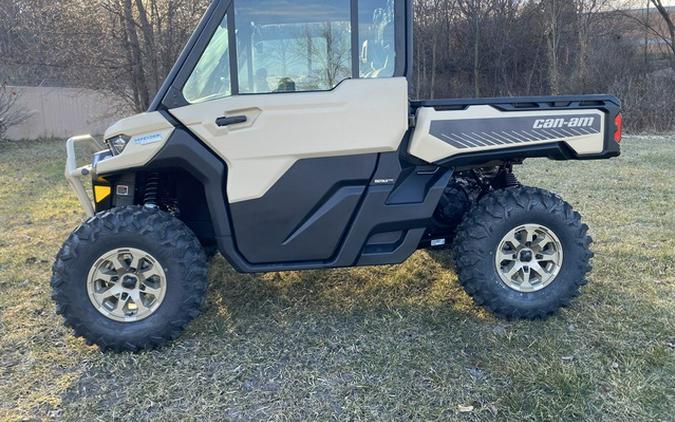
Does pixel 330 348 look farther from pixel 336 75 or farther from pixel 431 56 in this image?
pixel 431 56

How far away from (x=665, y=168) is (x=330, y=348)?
8495 mm

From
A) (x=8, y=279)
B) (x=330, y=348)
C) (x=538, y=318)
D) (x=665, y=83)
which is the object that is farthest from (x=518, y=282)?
(x=665, y=83)

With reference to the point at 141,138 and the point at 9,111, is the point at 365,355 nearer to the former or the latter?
the point at 141,138

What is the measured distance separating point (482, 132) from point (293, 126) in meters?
1.18

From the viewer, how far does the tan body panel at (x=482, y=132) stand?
3174 mm

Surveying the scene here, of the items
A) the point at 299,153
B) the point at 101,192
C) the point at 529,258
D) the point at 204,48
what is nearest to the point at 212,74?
the point at 204,48

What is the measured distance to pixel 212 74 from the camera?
3010 millimetres

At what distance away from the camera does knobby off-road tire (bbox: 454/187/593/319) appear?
10.9 ft

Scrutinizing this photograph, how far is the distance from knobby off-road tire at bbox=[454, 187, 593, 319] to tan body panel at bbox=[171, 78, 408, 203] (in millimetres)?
840

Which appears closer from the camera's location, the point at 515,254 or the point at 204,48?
the point at 204,48

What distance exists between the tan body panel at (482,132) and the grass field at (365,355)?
115cm

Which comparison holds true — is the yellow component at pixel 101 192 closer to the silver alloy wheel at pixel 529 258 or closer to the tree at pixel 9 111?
the silver alloy wheel at pixel 529 258

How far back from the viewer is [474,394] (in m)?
2.63

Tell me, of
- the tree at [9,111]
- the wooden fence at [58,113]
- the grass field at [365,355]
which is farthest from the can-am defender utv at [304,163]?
the tree at [9,111]
